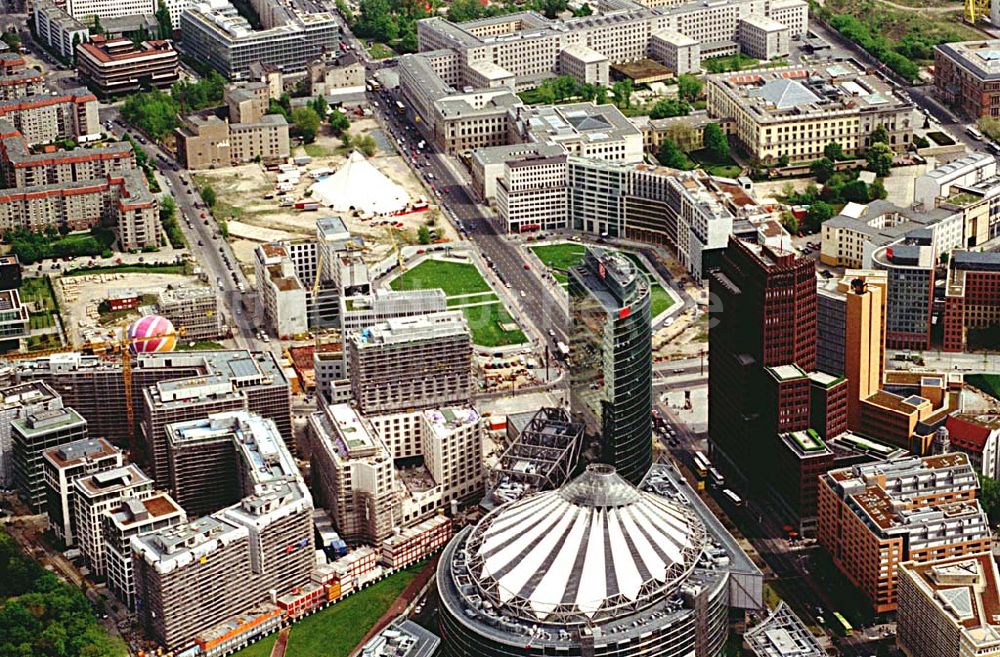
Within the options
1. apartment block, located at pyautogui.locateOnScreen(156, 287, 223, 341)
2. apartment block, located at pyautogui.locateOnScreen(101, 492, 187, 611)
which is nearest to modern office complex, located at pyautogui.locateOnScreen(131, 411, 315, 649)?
apartment block, located at pyautogui.locateOnScreen(101, 492, 187, 611)

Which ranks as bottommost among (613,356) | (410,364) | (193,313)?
(193,313)

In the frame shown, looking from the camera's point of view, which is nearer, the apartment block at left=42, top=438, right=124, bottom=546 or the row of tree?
the row of tree

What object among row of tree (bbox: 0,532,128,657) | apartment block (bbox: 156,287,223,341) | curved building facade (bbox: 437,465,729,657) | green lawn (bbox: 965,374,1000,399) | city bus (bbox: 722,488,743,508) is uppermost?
curved building facade (bbox: 437,465,729,657)

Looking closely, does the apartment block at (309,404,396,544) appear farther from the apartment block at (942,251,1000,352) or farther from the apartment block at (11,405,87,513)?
the apartment block at (942,251,1000,352)

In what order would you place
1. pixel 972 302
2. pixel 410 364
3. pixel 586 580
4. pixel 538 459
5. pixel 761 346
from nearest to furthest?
pixel 586 580, pixel 538 459, pixel 761 346, pixel 410 364, pixel 972 302

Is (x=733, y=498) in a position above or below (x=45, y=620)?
below

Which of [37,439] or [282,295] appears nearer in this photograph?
[37,439]

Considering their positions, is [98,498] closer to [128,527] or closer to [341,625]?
[128,527]

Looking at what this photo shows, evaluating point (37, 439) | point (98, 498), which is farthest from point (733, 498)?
point (37, 439)
